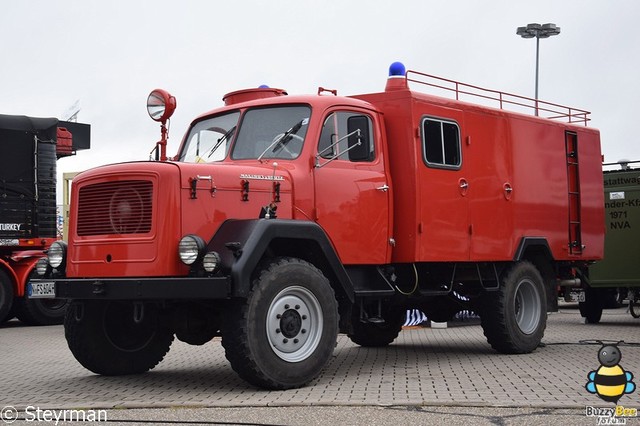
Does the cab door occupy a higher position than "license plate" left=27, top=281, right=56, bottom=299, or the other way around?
the cab door

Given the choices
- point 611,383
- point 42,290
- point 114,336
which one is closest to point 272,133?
point 114,336

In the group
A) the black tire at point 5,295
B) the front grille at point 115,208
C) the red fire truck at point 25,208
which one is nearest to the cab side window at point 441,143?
the front grille at point 115,208

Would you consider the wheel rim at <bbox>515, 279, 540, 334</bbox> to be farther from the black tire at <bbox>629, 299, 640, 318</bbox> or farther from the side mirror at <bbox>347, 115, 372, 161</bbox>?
the black tire at <bbox>629, 299, 640, 318</bbox>

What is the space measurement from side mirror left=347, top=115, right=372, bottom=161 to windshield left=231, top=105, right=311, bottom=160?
1.85 feet

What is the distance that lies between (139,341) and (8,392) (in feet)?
5.35

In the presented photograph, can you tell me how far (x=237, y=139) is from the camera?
34.3ft

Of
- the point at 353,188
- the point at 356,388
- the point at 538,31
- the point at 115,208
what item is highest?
the point at 538,31

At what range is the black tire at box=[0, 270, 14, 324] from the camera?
709 inches

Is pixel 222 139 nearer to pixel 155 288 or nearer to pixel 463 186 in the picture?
pixel 155 288

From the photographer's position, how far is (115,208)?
30.4ft

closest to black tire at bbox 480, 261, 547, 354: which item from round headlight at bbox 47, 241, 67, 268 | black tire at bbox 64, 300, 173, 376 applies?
black tire at bbox 64, 300, 173, 376

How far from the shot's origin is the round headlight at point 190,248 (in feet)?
28.6

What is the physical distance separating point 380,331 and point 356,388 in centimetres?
450

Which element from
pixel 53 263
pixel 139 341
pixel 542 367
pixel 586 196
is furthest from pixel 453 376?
pixel 586 196
